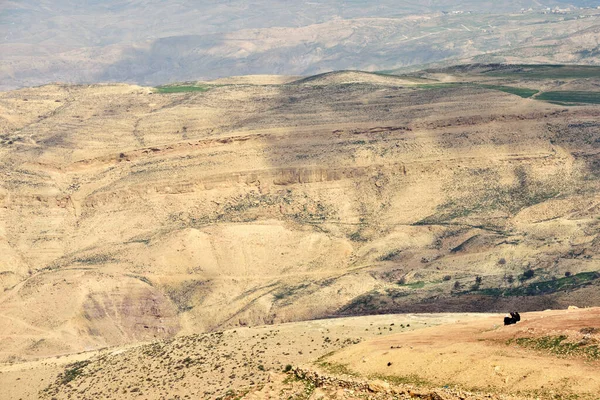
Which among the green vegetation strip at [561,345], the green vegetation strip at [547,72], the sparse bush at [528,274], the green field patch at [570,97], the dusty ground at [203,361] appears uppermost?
the green vegetation strip at [547,72]

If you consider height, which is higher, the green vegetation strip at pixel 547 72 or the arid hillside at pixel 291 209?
the green vegetation strip at pixel 547 72

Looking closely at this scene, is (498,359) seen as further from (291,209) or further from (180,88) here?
(180,88)

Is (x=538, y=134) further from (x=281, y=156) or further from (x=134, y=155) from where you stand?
(x=134, y=155)

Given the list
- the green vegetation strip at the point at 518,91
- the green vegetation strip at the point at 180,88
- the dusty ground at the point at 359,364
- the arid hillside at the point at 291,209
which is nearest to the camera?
the dusty ground at the point at 359,364

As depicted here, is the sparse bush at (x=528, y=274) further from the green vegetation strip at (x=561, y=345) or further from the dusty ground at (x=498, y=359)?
the green vegetation strip at (x=561, y=345)

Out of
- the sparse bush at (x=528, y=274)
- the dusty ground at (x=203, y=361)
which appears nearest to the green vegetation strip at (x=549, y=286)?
the sparse bush at (x=528, y=274)

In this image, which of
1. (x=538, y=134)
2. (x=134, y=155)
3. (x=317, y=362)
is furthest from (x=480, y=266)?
(x=134, y=155)
